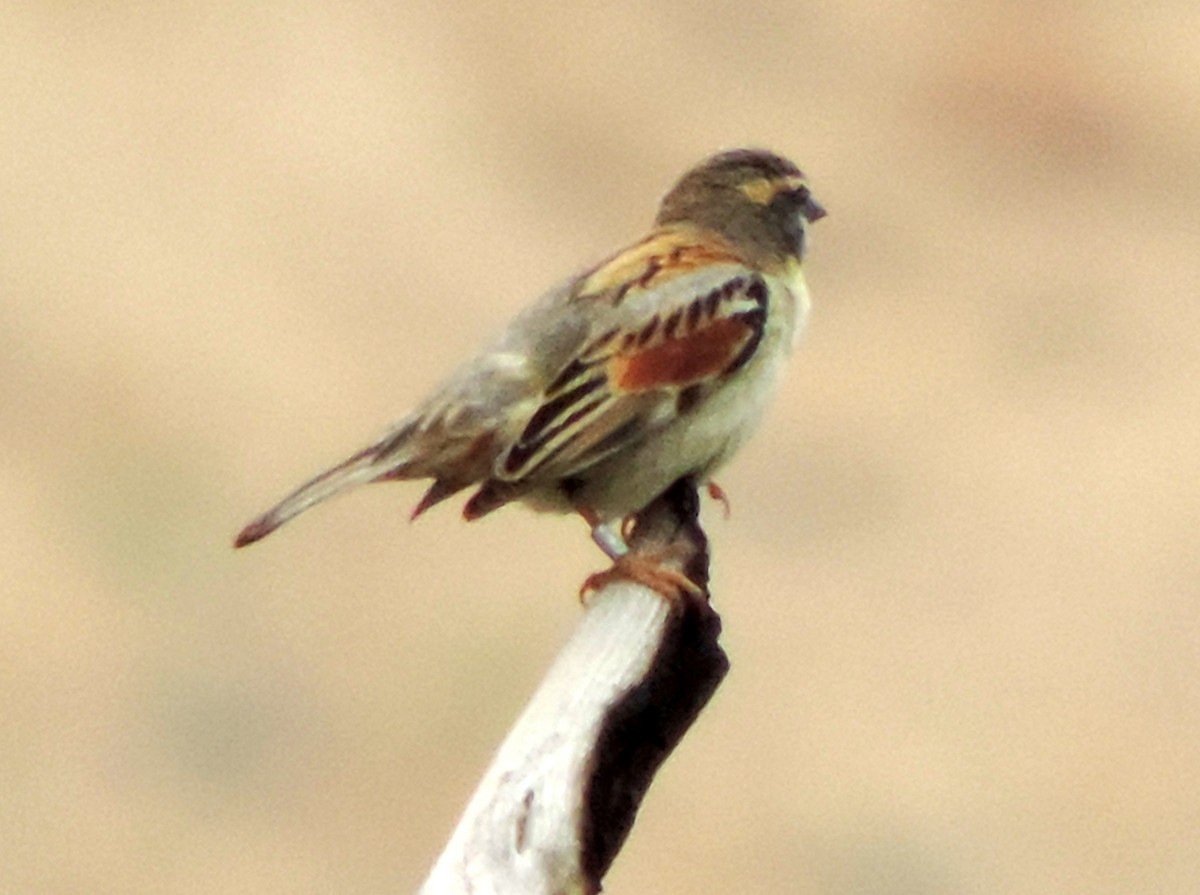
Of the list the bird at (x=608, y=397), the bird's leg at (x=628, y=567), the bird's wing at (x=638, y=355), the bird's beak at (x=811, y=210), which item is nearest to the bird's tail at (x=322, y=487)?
the bird at (x=608, y=397)

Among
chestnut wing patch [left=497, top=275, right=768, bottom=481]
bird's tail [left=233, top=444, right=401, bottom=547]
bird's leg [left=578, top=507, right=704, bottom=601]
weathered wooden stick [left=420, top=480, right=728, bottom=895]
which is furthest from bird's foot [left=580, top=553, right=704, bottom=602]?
bird's tail [left=233, top=444, right=401, bottom=547]

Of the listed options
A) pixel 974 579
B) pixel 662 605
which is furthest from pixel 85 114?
pixel 662 605

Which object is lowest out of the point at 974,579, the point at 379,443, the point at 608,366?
the point at 379,443

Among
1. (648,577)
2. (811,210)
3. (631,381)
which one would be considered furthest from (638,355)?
(648,577)

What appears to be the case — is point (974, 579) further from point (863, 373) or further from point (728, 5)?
point (728, 5)

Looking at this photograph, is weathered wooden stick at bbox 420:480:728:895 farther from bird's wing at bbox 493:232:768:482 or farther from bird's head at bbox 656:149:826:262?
bird's head at bbox 656:149:826:262

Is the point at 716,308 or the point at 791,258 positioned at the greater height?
the point at 791,258

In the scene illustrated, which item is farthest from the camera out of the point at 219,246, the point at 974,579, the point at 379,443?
the point at 219,246

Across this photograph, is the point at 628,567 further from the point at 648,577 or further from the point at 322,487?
the point at 322,487
